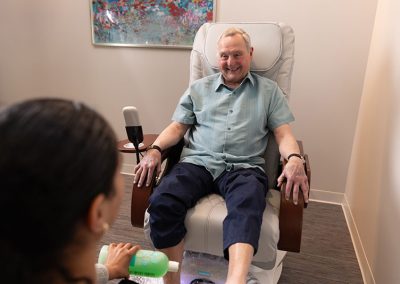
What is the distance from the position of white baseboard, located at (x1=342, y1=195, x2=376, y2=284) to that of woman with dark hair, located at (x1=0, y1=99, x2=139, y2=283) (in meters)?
1.44

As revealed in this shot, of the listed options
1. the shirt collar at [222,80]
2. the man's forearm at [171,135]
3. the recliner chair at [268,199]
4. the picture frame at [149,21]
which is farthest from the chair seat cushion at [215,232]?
the picture frame at [149,21]

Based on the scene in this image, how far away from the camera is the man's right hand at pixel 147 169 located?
1.31 meters

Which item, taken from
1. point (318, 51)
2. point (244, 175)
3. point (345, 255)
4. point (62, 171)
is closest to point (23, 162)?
point (62, 171)

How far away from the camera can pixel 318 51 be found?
79.1 inches

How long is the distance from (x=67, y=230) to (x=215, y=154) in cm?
110

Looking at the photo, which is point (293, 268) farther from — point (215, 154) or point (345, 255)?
point (215, 154)

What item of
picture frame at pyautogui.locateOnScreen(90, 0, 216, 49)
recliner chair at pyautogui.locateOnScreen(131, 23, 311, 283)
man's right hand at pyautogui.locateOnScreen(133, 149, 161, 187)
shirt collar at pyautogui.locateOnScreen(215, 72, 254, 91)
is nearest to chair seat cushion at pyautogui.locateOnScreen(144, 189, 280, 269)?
recliner chair at pyautogui.locateOnScreen(131, 23, 311, 283)

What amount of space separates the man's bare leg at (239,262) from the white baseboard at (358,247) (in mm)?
715

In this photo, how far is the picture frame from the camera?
213cm

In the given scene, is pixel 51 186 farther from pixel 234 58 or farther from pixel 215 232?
pixel 234 58

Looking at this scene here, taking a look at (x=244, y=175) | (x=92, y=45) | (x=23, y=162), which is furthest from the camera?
(x=92, y=45)

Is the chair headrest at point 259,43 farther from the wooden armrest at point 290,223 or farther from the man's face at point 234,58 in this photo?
the wooden armrest at point 290,223

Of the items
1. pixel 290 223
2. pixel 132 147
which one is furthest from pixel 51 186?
pixel 132 147

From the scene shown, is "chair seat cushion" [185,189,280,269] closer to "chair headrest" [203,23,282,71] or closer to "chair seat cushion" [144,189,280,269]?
"chair seat cushion" [144,189,280,269]
